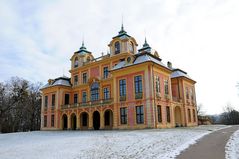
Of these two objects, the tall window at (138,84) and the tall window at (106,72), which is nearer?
the tall window at (138,84)

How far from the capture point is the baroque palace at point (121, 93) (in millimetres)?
27242

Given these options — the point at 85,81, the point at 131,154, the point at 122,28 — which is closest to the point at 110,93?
the point at 85,81

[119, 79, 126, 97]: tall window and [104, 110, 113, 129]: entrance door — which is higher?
[119, 79, 126, 97]: tall window

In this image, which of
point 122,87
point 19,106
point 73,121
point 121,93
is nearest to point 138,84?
point 122,87

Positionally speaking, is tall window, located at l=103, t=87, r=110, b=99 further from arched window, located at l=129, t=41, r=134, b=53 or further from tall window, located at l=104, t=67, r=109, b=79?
arched window, located at l=129, t=41, r=134, b=53

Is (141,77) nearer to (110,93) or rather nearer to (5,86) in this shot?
(110,93)

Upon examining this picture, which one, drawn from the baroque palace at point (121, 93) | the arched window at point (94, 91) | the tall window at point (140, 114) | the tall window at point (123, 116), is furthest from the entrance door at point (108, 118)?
the tall window at point (140, 114)

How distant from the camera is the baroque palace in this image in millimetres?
27242

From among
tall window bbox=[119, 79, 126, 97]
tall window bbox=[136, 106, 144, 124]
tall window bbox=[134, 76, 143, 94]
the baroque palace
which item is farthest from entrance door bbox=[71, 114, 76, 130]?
tall window bbox=[134, 76, 143, 94]

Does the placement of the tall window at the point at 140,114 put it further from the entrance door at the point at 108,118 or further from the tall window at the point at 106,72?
the tall window at the point at 106,72

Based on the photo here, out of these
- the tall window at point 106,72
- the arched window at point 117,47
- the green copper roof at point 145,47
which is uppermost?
the green copper roof at point 145,47

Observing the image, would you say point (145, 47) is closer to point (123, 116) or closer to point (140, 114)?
point (123, 116)

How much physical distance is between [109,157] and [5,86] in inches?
1726

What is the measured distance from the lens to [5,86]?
4719cm
